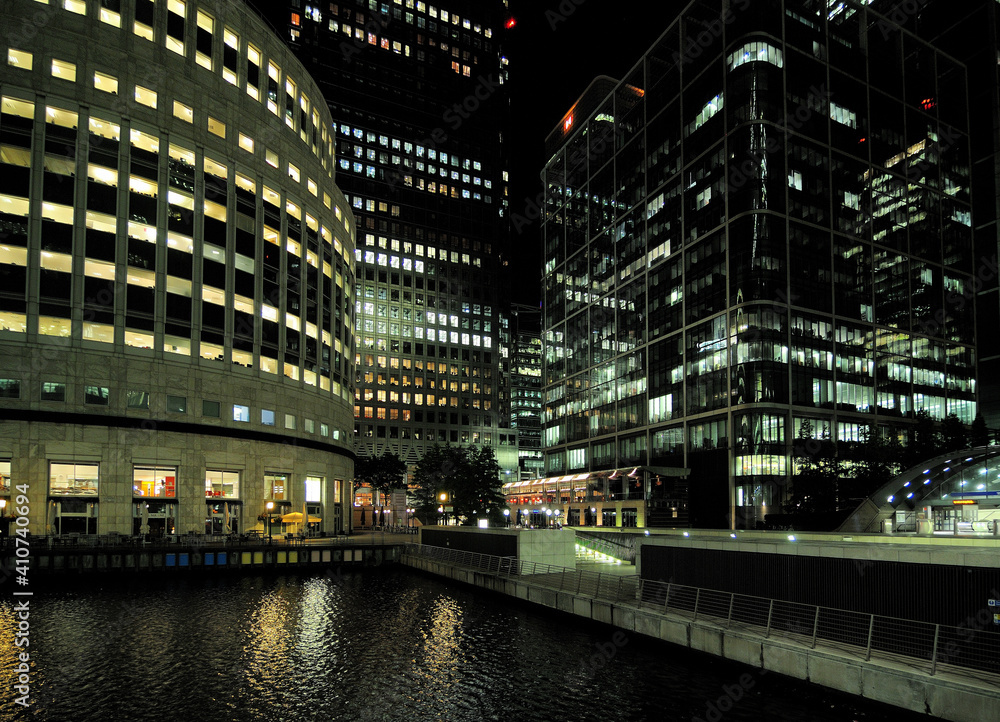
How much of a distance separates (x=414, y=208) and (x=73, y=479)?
4681 inches

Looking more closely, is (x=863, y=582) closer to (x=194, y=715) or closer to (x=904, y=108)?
(x=194, y=715)

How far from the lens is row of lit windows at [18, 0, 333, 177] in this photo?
198ft

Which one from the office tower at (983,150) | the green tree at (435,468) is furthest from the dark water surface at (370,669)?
the office tower at (983,150)

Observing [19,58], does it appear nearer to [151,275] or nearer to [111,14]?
[111,14]

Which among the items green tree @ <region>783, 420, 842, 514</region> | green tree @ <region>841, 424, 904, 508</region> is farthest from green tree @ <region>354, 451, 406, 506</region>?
green tree @ <region>841, 424, 904, 508</region>

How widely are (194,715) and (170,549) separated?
3481 centimetres

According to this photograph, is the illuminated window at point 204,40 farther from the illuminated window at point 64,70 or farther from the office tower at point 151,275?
the illuminated window at point 64,70

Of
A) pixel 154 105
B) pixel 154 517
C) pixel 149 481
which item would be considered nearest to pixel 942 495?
pixel 154 517

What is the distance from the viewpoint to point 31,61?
2281 inches

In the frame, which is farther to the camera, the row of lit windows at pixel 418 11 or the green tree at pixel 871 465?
the row of lit windows at pixel 418 11

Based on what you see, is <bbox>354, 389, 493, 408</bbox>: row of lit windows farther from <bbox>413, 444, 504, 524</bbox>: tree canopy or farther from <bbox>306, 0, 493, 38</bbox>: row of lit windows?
<bbox>306, 0, 493, 38</bbox>: row of lit windows

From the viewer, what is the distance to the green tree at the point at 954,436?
79375 millimetres

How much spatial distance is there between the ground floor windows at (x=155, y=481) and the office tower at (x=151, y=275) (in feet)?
0.55

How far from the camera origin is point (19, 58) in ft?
189
